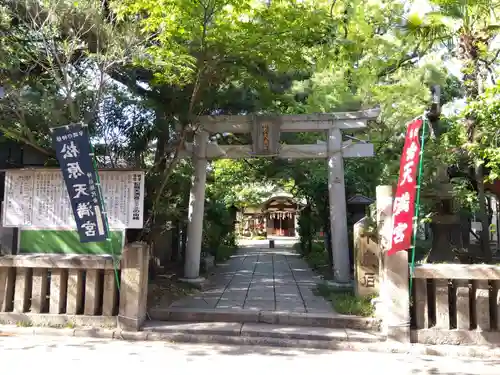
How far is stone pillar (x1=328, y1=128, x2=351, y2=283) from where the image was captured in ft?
31.8

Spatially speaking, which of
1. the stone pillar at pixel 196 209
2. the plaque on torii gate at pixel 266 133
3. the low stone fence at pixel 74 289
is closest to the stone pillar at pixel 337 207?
Answer: the plaque on torii gate at pixel 266 133

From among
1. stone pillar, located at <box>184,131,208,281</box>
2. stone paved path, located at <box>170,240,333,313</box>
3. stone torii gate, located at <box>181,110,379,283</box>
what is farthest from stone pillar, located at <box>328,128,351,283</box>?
stone pillar, located at <box>184,131,208,281</box>

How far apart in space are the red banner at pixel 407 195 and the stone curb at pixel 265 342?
1.49 metres

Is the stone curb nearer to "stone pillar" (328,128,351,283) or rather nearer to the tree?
"stone pillar" (328,128,351,283)

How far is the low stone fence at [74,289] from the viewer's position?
660 centimetres

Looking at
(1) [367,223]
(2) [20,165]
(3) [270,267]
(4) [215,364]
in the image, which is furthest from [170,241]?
(4) [215,364]

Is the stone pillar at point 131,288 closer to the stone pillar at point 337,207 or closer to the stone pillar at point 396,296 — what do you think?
the stone pillar at point 396,296

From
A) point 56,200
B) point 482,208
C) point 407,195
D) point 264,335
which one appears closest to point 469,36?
point 482,208

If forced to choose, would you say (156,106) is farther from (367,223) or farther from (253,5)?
(367,223)

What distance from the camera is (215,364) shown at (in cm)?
525

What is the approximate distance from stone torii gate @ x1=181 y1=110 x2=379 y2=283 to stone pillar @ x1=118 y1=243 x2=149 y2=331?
321 centimetres

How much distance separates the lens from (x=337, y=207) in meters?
9.91

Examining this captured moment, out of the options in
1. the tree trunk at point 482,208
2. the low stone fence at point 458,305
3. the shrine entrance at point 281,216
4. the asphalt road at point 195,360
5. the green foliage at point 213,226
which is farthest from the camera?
the shrine entrance at point 281,216

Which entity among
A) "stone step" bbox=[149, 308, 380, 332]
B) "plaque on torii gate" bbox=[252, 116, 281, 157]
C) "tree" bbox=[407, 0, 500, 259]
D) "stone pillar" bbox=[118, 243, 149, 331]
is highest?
"tree" bbox=[407, 0, 500, 259]
